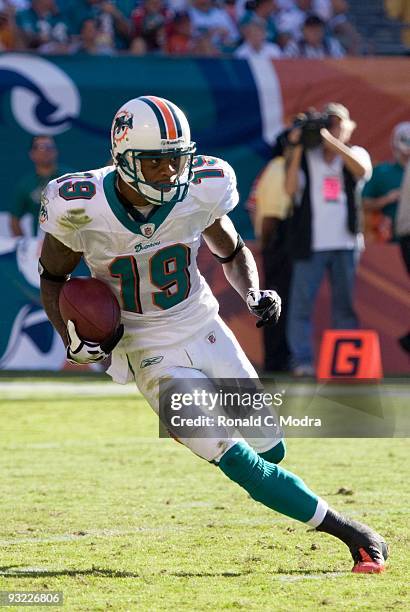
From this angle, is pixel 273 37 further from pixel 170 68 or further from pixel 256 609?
pixel 256 609

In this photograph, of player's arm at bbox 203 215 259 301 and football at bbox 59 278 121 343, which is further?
player's arm at bbox 203 215 259 301

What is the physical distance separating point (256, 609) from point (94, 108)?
7.90 meters

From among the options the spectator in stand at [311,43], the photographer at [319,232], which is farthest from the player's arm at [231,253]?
the spectator in stand at [311,43]

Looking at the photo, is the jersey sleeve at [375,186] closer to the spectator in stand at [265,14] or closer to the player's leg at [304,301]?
the player's leg at [304,301]

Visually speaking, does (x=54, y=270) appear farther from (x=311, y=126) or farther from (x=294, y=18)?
(x=294, y=18)

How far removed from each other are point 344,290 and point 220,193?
16.5 ft

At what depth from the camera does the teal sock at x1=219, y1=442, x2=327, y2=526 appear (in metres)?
4.18

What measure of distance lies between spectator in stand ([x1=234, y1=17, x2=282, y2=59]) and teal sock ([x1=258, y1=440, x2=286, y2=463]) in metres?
8.55

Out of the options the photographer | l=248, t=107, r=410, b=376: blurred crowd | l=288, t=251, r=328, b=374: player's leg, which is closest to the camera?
l=248, t=107, r=410, b=376: blurred crowd

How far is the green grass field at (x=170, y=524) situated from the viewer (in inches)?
153

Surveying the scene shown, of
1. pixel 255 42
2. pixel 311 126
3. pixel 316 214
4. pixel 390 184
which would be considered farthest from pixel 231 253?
pixel 255 42

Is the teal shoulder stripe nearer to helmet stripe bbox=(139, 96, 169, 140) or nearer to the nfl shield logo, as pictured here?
the nfl shield logo

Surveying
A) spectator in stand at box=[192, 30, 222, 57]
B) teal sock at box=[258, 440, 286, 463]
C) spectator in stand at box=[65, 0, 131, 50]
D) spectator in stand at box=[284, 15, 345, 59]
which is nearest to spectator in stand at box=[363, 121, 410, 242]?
spectator in stand at box=[192, 30, 222, 57]

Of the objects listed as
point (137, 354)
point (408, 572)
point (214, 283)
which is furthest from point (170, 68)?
point (408, 572)
